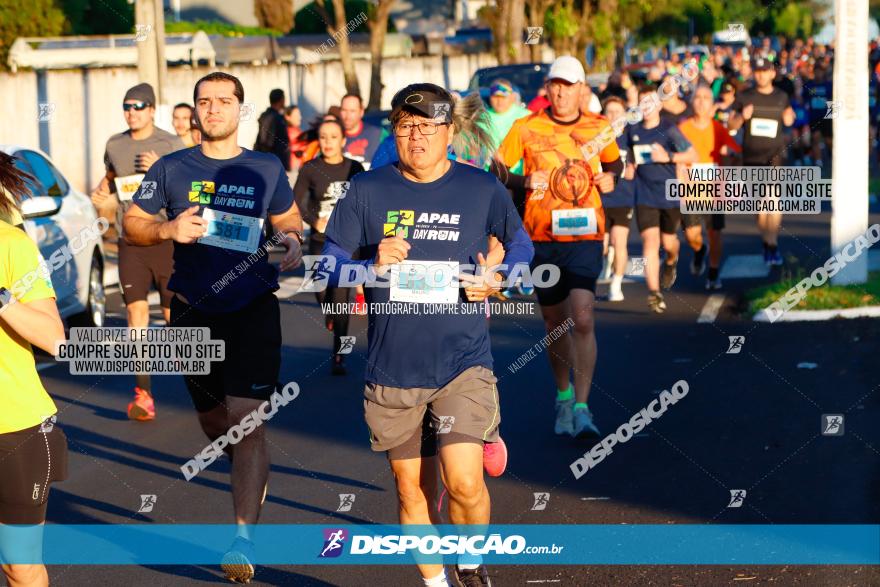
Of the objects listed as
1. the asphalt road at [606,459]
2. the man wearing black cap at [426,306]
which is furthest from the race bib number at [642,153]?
the man wearing black cap at [426,306]

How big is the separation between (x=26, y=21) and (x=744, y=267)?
29257 millimetres

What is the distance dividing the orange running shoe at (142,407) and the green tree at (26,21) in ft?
96.1

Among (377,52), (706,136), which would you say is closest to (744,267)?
(706,136)

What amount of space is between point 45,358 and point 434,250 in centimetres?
803

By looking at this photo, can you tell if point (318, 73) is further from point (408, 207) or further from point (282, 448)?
point (408, 207)

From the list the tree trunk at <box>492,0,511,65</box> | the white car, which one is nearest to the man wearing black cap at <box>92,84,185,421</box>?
the white car

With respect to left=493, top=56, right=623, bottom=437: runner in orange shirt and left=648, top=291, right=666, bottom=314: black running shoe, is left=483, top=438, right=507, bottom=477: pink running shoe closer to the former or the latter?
left=493, top=56, right=623, bottom=437: runner in orange shirt

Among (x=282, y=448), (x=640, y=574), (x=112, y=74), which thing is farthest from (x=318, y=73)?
(x=640, y=574)

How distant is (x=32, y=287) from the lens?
15.4 ft

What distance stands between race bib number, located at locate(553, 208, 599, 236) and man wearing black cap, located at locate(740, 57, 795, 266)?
718 cm

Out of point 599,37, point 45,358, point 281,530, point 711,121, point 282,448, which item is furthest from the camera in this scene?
point 599,37

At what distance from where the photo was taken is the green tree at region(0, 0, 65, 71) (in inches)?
1545

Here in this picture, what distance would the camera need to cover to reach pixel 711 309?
13711mm

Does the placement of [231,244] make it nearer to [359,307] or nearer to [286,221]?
[286,221]
